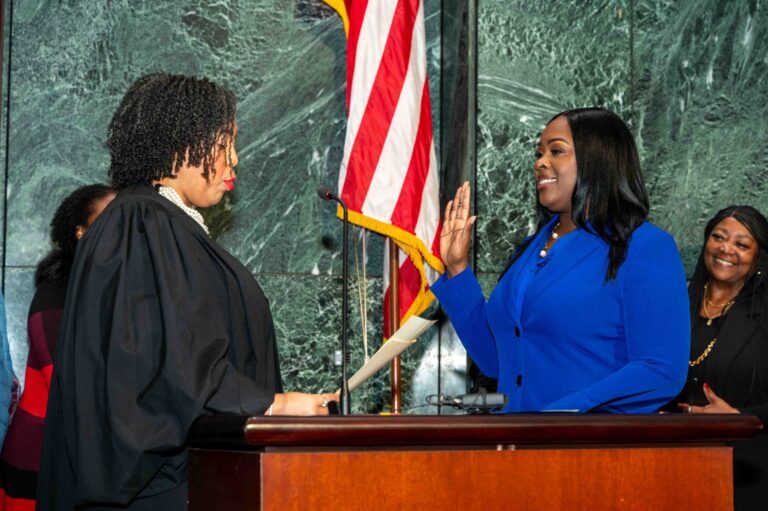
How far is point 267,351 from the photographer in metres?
2.91

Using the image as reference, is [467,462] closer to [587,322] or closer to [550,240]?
[587,322]

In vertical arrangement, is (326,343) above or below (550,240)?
below

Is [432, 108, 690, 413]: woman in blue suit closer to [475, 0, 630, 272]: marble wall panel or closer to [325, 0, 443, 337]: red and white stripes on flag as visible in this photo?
[325, 0, 443, 337]: red and white stripes on flag

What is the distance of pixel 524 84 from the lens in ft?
18.4

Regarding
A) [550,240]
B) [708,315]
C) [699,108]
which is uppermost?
[699,108]

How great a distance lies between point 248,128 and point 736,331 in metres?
2.53

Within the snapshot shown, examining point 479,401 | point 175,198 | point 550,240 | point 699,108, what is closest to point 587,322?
point 550,240

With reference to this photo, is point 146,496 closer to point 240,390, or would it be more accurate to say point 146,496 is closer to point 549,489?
point 240,390

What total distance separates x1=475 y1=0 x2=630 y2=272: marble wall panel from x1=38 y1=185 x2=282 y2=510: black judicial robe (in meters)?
2.80

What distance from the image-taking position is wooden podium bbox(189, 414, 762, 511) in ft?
6.85

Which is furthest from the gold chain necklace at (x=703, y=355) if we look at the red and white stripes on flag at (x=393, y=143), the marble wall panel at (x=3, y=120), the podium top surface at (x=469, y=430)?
the marble wall panel at (x=3, y=120)

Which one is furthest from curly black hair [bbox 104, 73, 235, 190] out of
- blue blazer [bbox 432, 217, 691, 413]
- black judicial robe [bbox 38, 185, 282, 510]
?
blue blazer [bbox 432, 217, 691, 413]

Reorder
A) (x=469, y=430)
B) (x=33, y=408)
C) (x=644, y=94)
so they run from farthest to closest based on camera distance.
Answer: (x=644, y=94)
(x=33, y=408)
(x=469, y=430)

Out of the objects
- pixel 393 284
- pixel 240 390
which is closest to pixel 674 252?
pixel 240 390
